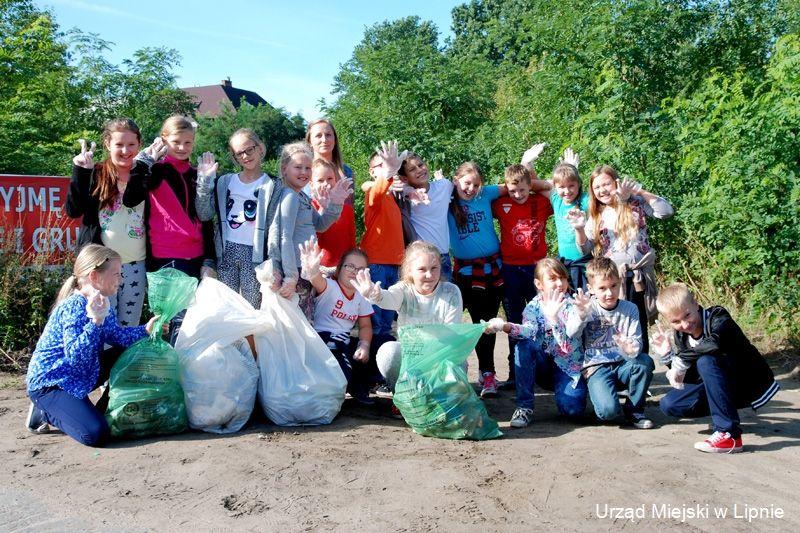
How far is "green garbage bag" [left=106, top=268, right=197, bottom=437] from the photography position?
3875 mm

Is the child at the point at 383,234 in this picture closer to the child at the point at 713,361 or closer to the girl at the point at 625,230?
the girl at the point at 625,230

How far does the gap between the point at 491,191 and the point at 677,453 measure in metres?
2.36

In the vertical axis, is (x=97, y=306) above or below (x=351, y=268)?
below

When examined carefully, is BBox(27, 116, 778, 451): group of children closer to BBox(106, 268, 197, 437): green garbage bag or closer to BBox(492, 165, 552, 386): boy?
BBox(492, 165, 552, 386): boy

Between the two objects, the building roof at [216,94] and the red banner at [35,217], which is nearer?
the red banner at [35,217]

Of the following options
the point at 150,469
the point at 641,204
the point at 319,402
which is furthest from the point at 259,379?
the point at 641,204

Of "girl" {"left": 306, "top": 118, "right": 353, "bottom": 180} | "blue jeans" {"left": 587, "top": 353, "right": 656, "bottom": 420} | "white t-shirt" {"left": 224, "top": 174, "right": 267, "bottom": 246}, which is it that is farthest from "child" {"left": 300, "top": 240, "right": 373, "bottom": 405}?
"blue jeans" {"left": 587, "top": 353, "right": 656, "bottom": 420}

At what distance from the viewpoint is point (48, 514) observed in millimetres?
3033

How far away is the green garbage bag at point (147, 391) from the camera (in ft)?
12.7

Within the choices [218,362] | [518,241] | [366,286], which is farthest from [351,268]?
[518,241]

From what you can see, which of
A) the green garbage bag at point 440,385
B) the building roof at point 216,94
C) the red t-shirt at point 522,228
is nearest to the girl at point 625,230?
the red t-shirt at point 522,228

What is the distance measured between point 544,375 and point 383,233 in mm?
1463

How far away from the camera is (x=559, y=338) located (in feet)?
14.5

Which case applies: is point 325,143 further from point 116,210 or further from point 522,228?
point 522,228
